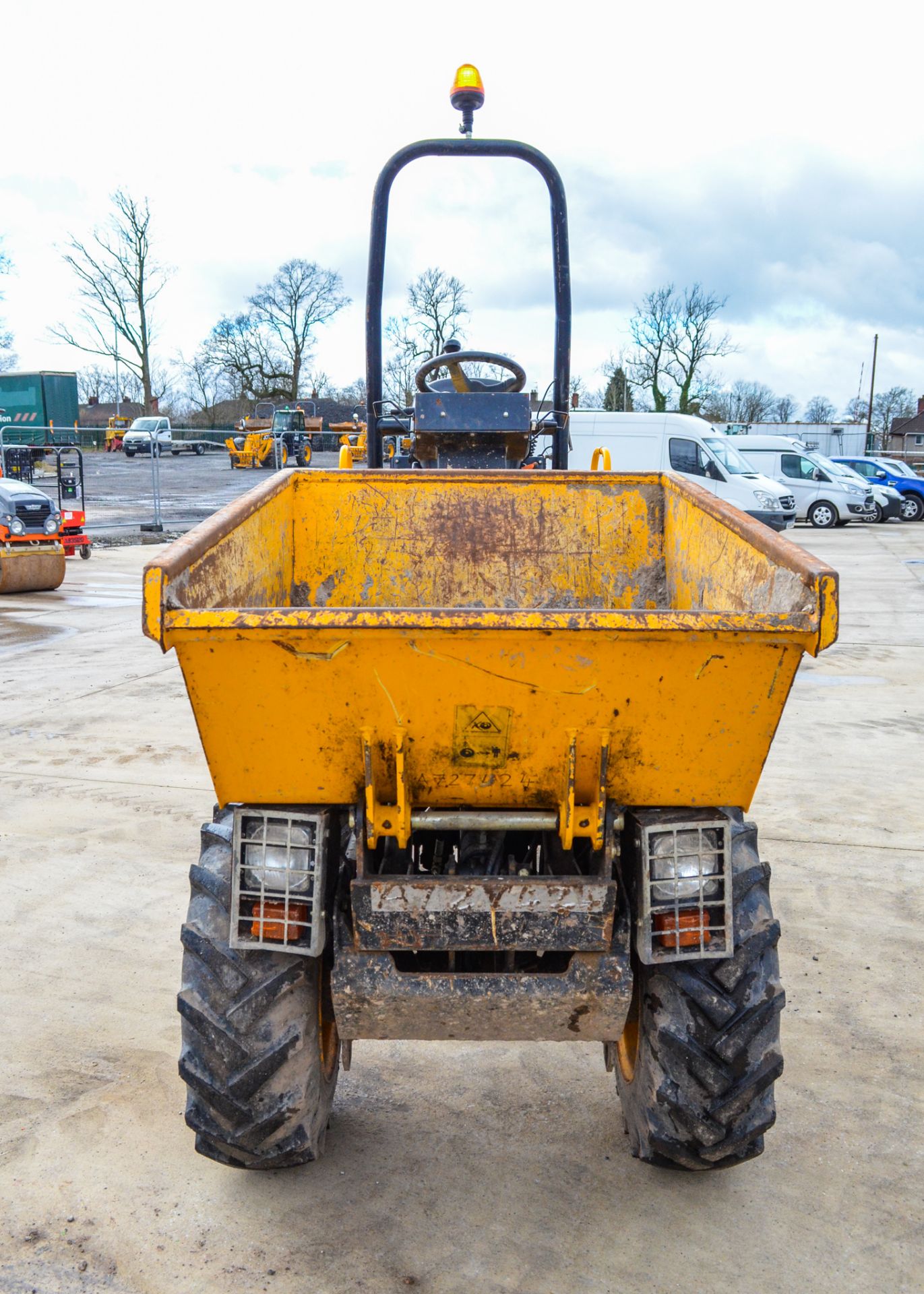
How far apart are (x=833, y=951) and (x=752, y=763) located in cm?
191

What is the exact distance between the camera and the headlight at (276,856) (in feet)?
7.68

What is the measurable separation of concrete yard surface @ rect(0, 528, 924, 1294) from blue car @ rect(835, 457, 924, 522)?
21.5m

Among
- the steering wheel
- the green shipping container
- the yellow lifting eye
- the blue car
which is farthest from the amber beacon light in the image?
the green shipping container

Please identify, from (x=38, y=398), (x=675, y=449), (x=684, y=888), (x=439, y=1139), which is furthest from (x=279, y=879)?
(x=38, y=398)

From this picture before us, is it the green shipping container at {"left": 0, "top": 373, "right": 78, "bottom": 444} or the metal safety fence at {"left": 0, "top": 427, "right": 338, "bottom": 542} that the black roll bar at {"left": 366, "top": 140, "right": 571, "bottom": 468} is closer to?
the metal safety fence at {"left": 0, "top": 427, "right": 338, "bottom": 542}

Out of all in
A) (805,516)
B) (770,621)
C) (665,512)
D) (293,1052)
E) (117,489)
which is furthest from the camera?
(117,489)

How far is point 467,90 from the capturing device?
472 centimetres

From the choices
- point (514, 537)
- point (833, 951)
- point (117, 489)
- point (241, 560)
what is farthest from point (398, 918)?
point (117, 489)

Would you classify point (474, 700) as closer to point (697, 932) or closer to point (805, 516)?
point (697, 932)

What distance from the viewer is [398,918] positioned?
230 cm

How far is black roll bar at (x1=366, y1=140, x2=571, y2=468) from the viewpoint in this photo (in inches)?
198

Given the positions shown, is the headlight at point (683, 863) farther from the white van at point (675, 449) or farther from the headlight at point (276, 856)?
the white van at point (675, 449)

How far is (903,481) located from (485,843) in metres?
24.7

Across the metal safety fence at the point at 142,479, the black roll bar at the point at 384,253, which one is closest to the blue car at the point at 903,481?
the metal safety fence at the point at 142,479
